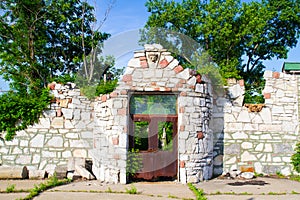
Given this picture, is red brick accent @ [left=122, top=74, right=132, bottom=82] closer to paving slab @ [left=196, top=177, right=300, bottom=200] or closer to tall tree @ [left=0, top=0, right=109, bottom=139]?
paving slab @ [left=196, top=177, right=300, bottom=200]

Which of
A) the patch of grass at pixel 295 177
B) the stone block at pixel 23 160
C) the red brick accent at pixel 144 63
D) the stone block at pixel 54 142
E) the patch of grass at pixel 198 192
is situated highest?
the red brick accent at pixel 144 63

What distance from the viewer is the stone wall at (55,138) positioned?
8.47 meters

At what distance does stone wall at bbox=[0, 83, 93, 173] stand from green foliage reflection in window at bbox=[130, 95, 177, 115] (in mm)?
1452

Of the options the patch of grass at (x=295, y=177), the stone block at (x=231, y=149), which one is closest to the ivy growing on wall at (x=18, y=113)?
the stone block at (x=231, y=149)

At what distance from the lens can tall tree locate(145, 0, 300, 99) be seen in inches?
623

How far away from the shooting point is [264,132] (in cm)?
843

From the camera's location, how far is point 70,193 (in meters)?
6.10

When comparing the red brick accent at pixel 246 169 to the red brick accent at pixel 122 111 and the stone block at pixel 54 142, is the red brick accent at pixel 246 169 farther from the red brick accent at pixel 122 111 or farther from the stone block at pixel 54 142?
the stone block at pixel 54 142

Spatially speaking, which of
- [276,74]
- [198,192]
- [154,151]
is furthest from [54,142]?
[276,74]

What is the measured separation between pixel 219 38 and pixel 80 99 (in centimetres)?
936

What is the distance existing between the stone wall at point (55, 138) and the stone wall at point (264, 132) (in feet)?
11.6

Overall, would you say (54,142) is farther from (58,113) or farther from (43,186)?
(43,186)

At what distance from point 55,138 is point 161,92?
10.6ft

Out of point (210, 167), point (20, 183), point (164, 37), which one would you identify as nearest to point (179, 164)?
point (210, 167)
